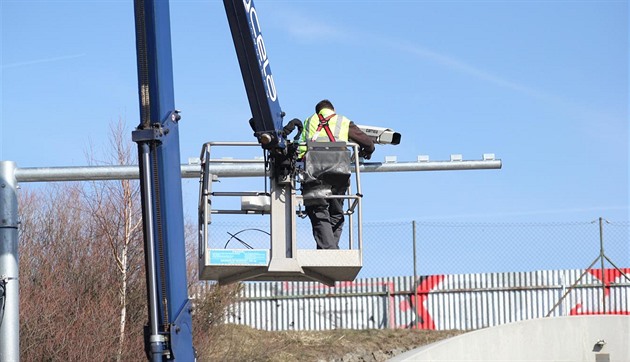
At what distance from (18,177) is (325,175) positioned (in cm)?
349

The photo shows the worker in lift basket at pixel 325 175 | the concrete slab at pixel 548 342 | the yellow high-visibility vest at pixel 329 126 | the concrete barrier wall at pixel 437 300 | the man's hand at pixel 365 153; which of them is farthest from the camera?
the concrete barrier wall at pixel 437 300

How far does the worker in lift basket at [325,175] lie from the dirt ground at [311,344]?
11.2 m

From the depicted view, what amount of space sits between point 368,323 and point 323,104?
584 inches

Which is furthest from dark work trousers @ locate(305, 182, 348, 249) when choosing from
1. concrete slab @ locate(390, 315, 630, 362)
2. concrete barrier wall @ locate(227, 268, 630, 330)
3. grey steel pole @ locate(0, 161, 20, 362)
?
concrete barrier wall @ locate(227, 268, 630, 330)

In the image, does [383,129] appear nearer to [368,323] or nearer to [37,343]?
[37,343]

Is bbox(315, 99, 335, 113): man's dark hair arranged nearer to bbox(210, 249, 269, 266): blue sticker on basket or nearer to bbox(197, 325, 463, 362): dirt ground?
bbox(210, 249, 269, 266): blue sticker on basket

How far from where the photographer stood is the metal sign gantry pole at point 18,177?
37.8ft

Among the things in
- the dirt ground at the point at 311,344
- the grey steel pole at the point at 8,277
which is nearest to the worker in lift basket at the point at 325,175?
the grey steel pole at the point at 8,277

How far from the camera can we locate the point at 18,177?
480 inches

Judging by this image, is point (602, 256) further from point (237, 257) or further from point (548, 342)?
point (237, 257)

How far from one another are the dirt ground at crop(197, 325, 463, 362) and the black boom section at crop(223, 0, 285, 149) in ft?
41.7

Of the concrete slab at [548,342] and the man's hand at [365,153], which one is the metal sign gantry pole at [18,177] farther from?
the concrete slab at [548,342]

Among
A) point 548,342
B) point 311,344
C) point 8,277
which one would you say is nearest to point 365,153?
point 8,277

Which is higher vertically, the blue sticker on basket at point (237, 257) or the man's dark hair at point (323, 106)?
the man's dark hair at point (323, 106)
